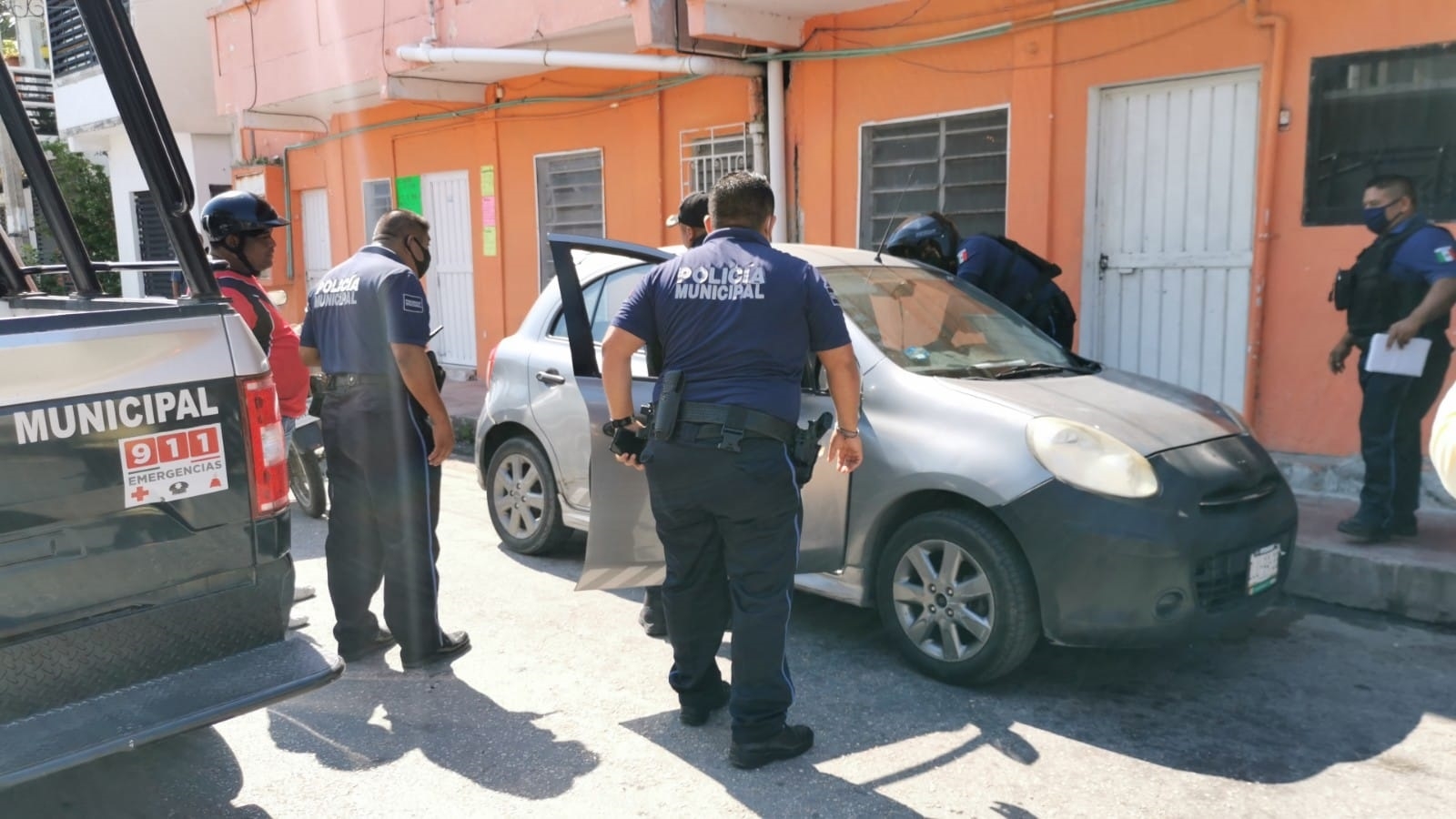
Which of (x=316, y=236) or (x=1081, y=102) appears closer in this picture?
(x=1081, y=102)

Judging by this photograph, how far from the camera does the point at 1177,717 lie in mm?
3713

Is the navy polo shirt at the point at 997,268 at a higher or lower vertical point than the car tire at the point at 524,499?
higher

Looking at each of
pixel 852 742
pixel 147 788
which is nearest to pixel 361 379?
pixel 147 788

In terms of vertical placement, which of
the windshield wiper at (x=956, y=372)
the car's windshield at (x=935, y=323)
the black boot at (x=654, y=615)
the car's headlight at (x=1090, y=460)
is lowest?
the black boot at (x=654, y=615)

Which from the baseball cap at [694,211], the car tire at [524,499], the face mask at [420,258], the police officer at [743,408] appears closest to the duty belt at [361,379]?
the face mask at [420,258]

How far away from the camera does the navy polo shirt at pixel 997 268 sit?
19.1 feet

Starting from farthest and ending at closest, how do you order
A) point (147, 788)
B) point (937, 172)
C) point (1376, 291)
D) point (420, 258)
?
point (937, 172) < point (1376, 291) < point (420, 258) < point (147, 788)

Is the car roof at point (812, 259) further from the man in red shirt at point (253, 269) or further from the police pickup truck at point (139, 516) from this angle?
the police pickup truck at point (139, 516)

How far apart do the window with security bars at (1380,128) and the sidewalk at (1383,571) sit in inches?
70.5

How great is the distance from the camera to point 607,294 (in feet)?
17.6

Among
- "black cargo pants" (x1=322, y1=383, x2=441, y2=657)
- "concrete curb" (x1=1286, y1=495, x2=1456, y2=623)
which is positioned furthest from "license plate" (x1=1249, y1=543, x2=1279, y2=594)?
"black cargo pants" (x1=322, y1=383, x2=441, y2=657)

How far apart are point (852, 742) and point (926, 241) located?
3.05m

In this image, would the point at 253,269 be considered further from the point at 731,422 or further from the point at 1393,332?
the point at 1393,332

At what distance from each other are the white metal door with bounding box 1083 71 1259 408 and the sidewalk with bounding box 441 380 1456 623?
1533 millimetres
